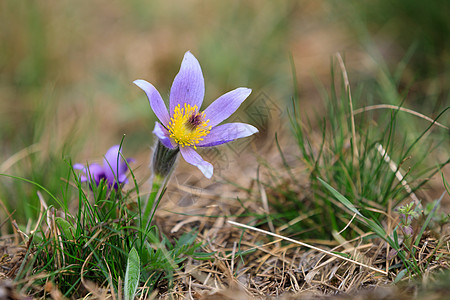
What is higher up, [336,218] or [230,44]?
[230,44]

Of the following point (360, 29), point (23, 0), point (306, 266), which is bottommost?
point (306, 266)

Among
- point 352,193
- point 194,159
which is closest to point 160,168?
point 194,159

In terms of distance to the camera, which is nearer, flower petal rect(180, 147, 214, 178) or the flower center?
flower petal rect(180, 147, 214, 178)

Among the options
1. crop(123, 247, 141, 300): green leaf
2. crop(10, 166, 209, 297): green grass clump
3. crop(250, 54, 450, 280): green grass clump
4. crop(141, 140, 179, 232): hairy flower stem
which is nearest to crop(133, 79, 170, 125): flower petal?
crop(141, 140, 179, 232): hairy flower stem

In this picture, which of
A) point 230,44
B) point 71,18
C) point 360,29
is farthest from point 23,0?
point 360,29

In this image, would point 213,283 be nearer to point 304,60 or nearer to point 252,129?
point 252,129

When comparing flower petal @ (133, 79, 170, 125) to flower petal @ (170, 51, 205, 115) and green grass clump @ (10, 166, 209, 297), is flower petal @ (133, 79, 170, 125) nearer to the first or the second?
flower petal @ (170, 51, 205, 115)

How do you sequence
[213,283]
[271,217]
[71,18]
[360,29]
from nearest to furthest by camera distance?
[213,283], [271,217], [360,29], [71,18]

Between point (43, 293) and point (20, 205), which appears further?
point (20, 205)
